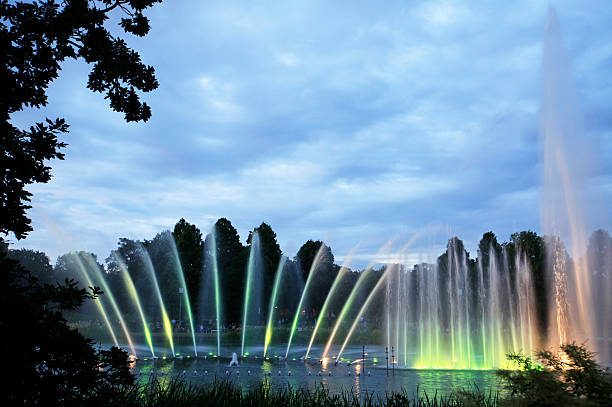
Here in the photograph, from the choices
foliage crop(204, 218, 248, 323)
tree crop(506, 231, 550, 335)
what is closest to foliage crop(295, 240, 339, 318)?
foliage crop(204, 218, 248, 323)

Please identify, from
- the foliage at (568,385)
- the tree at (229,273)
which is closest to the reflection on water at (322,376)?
the foliage at (568,385)

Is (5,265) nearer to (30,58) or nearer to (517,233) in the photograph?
(30,58)

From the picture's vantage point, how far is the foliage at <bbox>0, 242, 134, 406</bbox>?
5805 mm

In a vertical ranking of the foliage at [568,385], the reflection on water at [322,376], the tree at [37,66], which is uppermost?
the tree at [37,66]

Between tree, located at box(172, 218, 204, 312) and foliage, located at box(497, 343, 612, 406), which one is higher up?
tree, located at box(172, 218, 204, 312)

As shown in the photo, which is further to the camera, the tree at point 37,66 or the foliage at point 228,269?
the foliage at point 228,269

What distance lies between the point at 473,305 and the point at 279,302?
31010mm

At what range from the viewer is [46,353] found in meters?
6.21

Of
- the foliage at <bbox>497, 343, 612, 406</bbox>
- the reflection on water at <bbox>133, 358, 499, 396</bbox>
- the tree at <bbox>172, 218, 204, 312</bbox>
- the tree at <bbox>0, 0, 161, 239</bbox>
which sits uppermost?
the tree at <bbox>172, 218, 204, 312</bbox>

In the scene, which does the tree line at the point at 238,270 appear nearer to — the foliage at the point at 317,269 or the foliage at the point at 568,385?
the foliage at the point at 317,269

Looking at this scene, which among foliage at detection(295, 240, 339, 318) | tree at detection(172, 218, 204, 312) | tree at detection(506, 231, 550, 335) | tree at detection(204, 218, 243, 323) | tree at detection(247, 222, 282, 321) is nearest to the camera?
tree at detection(506, 231, 550, 335)

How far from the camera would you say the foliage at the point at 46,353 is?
5.80m

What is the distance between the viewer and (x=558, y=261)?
32.5m

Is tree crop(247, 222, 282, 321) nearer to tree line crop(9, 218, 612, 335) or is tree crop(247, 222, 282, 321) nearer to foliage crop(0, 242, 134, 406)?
tree line crop(9, 218, 612, 335)
